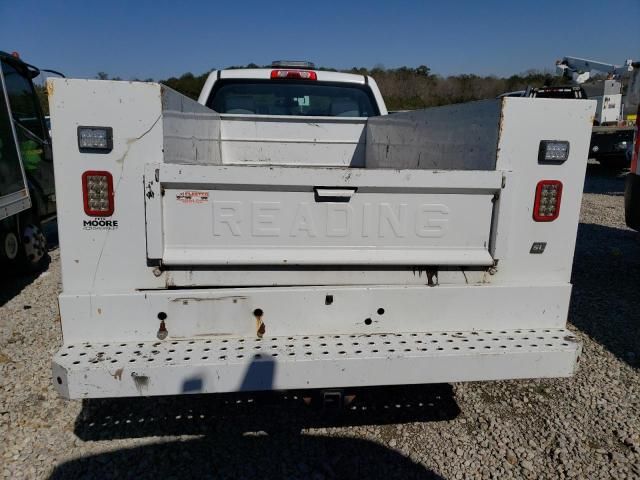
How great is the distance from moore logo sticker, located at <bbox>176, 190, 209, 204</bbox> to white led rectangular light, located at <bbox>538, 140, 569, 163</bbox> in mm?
1559

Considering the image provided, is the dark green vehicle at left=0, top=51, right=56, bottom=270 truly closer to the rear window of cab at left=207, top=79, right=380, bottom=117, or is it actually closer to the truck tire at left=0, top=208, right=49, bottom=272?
the truck tire at left=0, top=208, right=49, bottom=272

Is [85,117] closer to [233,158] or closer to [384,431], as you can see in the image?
[384,431]

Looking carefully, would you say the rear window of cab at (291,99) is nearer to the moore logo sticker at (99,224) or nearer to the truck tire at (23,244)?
the truck tire at (23,244)

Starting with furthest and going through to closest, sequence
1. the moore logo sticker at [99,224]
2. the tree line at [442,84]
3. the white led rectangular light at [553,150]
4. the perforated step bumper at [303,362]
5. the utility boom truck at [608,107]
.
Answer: the tree line at [442,84]
the utility boom truck at [608,107]
the white led rectangular light at [553,150]
the moore logo sticker at [99,224]
the perforated step bumper at [303,362]

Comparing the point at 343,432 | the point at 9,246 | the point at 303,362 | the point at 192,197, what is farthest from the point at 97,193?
the point at 9,246

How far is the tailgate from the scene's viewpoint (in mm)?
2170

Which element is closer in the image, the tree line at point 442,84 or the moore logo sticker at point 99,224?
the moore logo sticker at point 99,224

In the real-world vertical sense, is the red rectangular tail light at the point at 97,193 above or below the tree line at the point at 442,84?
below

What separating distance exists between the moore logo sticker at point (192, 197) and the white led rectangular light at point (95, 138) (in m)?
0.36

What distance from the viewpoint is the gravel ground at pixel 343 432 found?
→ 8.39 ft

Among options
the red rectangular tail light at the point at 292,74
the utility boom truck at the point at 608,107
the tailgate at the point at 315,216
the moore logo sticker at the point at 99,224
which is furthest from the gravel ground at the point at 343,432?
the utility boom truck at the point at 608,107

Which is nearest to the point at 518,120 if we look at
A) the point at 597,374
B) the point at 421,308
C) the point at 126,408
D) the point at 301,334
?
the point at 421,308

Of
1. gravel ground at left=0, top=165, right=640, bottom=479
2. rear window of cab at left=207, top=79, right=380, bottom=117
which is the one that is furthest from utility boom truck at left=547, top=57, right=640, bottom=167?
gravel ground at left=0, top=165, right=640, bottom=479

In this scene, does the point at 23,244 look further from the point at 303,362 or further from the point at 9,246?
the point at 303,362
